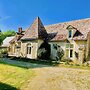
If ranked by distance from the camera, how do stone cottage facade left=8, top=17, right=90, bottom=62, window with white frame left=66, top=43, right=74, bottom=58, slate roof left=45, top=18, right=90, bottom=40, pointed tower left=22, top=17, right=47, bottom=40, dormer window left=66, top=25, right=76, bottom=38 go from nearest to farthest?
stone cottage facade left=8, top=17, right=90, bottom=62 → slate roof left=45, top=18, right=90, bottom=40 → window with white frame left=66, top=43, right=74, bottom=58 → dormer window left=66, top=25, right=76, bottom=38 → pointed tower left=22, top=17, right=47, bottom=40

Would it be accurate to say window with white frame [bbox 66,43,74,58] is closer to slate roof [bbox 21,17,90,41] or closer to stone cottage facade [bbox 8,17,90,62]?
stone cottage facade [bbox 8,17,90,62]

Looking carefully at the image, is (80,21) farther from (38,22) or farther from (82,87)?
(82,87)

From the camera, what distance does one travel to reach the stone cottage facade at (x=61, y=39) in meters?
30.4

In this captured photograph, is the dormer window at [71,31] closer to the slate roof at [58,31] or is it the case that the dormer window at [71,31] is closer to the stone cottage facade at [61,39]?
the stone cottage facade at [61,39]

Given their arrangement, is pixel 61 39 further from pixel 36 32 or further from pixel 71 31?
pixel 36 32

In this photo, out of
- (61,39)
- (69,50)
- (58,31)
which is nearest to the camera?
(69,50)

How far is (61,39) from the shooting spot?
32.7 meters

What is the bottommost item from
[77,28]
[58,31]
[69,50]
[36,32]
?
[69,50]

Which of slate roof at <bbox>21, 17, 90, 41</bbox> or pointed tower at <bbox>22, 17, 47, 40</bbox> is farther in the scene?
pointed tower at <bbox>22, 17, 47, 40</bbox>

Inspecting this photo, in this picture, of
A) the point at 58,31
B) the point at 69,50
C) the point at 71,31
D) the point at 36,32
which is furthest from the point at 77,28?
the point at 36,32

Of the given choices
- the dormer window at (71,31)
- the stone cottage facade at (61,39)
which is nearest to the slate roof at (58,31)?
the stone cottage facade at (61,39)

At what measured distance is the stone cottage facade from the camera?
30.4 m

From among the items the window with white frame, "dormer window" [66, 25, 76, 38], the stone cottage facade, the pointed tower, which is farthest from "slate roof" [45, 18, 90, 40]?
the pointed tower

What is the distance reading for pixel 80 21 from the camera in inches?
1415
